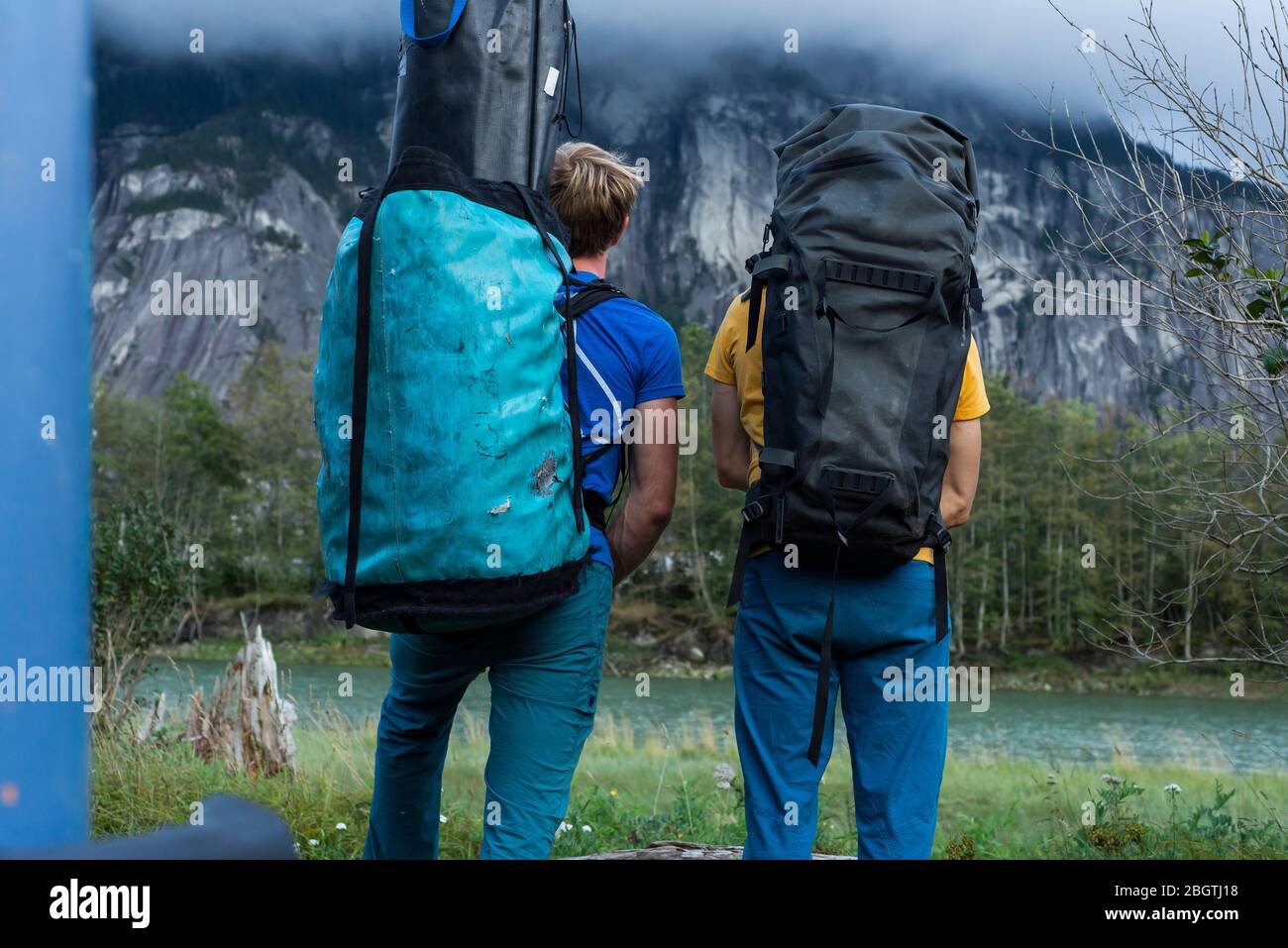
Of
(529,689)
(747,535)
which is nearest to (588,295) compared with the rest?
(747,535)

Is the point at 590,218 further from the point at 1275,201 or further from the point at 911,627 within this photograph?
the point at 1275,201

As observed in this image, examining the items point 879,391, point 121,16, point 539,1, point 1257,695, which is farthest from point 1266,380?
point 121,16

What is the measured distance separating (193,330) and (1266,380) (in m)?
117

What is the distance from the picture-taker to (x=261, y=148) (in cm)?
13925

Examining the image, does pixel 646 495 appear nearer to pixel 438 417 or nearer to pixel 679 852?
pixel 438 417

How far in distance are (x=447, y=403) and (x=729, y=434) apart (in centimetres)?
86

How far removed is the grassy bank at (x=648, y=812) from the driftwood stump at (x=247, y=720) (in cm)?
15

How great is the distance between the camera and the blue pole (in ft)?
6.56

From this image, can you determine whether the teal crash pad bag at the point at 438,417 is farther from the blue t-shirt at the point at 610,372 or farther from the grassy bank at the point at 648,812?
the grassy bank at the point at 648,812

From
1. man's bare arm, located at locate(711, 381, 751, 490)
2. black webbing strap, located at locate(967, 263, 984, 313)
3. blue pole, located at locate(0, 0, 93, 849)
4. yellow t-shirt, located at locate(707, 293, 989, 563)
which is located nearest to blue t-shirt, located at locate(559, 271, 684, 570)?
yellow t-shirt, located at locate(707, 293, 989, 563)

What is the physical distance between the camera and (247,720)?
663cm

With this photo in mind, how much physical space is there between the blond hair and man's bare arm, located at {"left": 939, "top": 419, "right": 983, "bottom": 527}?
0.92 m

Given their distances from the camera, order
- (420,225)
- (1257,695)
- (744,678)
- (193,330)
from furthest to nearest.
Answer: (193,330), (1257,695), (744,678), (420,225)

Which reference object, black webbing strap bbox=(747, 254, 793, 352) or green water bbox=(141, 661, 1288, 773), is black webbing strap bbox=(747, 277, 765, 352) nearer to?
black webbing strap bbox=(747, 254, 793, 352)
